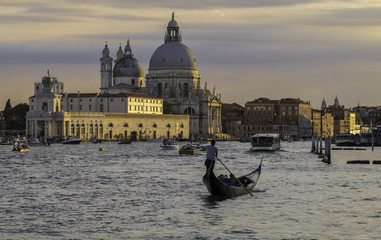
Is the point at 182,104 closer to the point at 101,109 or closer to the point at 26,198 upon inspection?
the point at 101,109

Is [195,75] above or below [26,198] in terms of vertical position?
above

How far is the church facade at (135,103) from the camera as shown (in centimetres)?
14275

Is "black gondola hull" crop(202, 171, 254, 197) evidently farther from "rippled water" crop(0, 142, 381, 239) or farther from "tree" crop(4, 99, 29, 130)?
"tree" crop(4, 99, 29, 130)

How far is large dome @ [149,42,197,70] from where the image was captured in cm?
17788

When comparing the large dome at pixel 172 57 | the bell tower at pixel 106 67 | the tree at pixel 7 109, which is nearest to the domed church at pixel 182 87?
the large dome at pixel 172 57

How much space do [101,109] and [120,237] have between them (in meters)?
136

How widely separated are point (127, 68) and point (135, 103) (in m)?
20.1

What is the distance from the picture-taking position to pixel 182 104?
17925 cm

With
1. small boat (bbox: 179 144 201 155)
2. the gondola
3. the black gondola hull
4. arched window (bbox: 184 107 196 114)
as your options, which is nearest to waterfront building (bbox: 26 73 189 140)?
arched window (bbox: 184 107 196 114)

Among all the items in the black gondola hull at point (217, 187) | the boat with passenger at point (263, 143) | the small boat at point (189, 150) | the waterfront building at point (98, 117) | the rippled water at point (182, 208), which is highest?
the waterfront building at point (98, 117)

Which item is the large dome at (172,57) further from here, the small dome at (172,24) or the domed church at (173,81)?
the small dome at (172,24)

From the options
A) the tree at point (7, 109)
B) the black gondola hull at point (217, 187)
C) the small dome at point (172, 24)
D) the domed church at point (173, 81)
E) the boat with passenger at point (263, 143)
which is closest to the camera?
the black gondola hull at point (217, 187)

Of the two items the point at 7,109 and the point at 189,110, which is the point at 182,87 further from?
the point at 7,109

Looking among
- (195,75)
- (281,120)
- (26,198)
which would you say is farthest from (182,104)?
(26,198)
